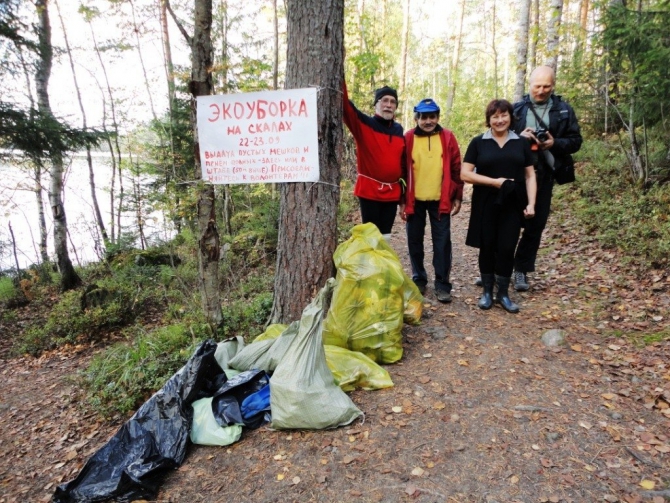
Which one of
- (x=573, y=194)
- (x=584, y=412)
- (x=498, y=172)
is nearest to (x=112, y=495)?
(x=584, y=412)

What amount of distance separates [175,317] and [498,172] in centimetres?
489

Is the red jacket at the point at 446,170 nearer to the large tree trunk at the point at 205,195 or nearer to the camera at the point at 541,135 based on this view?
the camera at the point at 541,135

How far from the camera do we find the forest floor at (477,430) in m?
1.88

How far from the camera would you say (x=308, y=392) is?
2193mm

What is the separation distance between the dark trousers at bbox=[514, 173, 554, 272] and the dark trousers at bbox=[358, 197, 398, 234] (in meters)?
1.25

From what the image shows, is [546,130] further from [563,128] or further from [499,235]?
[499,235]

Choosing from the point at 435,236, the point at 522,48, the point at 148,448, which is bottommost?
the point at 148,448

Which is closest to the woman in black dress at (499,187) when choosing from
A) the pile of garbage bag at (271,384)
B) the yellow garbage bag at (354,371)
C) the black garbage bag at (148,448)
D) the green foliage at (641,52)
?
the pile of garbage bag at (271,384)

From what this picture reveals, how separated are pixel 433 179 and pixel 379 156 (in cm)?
54

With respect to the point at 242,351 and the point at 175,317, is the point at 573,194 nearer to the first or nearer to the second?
the point at 242,351

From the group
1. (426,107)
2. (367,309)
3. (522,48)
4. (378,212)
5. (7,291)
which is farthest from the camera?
(522,48)

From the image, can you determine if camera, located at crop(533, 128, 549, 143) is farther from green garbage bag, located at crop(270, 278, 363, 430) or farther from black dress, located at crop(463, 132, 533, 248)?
green garbage bag, located at crop(270, 278, 363, 430)

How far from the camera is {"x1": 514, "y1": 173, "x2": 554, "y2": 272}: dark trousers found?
3.57m

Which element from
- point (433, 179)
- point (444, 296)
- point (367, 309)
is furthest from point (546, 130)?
point (367, 309)
